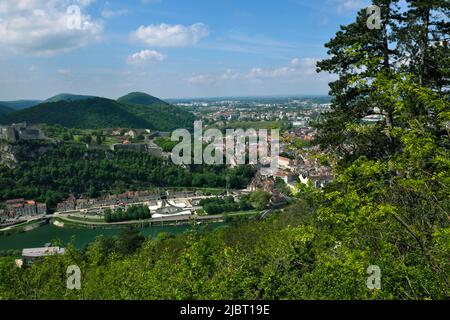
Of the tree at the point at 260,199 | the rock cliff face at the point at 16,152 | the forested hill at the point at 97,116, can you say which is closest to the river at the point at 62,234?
the tree at the point at 260,199

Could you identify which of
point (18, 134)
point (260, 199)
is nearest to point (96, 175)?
point (18, 134)

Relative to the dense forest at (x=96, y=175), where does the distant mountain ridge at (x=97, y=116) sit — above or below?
above

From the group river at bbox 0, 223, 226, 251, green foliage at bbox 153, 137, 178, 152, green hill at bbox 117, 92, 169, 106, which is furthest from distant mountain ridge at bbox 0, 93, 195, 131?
green hill at bbox 117, 92, 169, 106

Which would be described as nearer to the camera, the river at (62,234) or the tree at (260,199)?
the river at (62,234)

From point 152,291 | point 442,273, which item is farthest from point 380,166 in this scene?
point 152,291

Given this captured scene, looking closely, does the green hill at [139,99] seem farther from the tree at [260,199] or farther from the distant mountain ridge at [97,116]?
the tree at [260,199]

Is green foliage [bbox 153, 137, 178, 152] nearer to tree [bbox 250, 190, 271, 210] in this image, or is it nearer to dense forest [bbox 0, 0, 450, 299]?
tree [bbox 250, 190, 271, 210]

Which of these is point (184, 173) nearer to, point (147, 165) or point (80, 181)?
point (147, 165)
